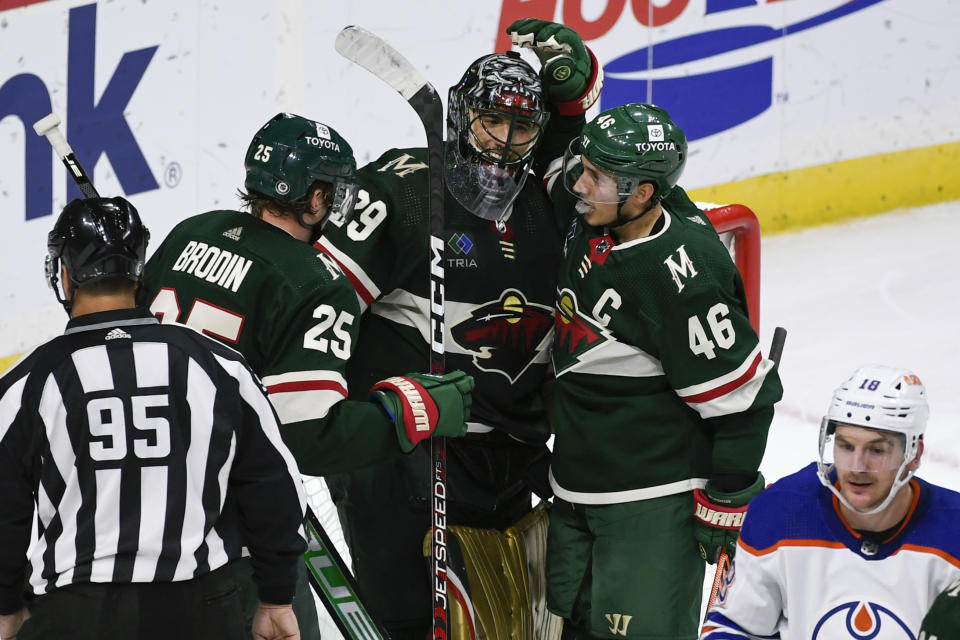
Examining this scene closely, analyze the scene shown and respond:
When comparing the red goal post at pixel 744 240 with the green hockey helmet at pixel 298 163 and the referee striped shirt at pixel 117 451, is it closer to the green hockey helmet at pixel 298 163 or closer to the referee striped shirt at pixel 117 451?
the green hockey helmet at pixel 298 163

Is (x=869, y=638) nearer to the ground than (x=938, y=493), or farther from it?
nearer to the ground

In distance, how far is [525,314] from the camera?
2836mm

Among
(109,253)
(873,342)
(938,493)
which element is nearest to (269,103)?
(873,342)

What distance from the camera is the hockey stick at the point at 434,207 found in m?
2.69

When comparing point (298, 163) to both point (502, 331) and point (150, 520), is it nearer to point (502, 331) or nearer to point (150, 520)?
point (502, 331)

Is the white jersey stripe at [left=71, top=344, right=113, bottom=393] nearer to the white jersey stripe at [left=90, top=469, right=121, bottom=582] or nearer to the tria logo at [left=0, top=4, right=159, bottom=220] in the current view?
the white jersey stripe at [left=90, top=469, right=121, bottom=582]

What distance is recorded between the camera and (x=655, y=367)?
2.70m

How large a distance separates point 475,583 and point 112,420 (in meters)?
1.03

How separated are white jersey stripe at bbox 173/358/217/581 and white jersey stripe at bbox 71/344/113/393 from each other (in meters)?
0.12

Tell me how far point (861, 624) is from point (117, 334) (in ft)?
3.87

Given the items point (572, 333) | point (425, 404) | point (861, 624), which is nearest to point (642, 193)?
point (572, 333)

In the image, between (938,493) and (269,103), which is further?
(269,103)

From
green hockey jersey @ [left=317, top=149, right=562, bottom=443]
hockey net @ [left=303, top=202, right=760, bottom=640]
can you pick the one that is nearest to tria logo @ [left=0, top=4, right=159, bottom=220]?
hockey net @ [left=303, top=202, right=760, bottom=640]

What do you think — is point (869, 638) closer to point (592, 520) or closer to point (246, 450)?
point (592, 520)
